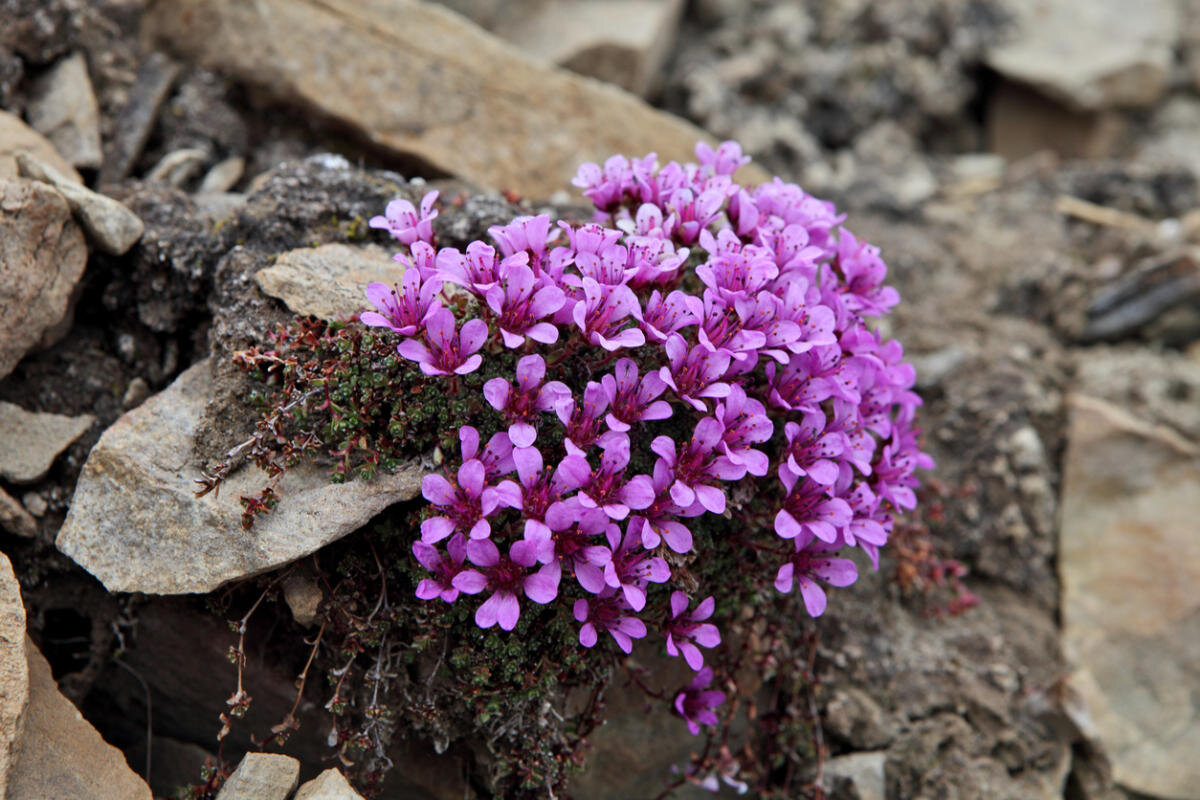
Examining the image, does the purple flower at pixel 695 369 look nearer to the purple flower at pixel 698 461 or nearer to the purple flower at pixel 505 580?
the purple flower at pixel 698 461

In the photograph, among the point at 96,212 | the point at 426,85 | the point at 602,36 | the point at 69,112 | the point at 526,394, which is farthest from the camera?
the point at 602,36

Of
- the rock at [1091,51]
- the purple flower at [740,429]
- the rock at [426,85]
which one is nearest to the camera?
the purple flower at [740,429]

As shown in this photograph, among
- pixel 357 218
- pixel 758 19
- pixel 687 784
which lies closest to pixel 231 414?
pixel 357 218

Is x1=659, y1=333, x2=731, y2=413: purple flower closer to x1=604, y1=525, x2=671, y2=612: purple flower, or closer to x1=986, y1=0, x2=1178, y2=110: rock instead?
x1=604, y1=525, x2=671, y2=612: purple flower

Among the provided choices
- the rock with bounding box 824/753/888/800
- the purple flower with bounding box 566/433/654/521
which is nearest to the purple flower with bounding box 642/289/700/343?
the purple flower with bounding box 566/433/654/521

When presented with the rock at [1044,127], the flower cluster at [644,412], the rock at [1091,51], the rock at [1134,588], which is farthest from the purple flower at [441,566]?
the rock at [1091,51]

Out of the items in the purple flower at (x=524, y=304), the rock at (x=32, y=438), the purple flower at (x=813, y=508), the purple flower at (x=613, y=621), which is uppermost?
the purple flower at (x=524, y=304)

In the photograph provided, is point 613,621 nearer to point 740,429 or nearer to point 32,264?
point 740,429

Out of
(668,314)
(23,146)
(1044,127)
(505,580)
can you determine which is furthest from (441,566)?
(1044,127)
